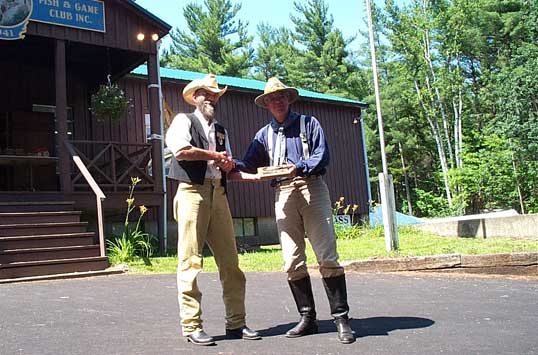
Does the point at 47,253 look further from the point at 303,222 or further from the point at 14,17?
the point at 303,222

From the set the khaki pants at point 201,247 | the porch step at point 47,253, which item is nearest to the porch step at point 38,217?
the porch step at point 47,253

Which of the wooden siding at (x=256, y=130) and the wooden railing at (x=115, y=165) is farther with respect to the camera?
the wooden siding at (x=256, y=130)

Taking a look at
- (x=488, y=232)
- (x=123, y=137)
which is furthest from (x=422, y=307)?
(x=123, y=137)

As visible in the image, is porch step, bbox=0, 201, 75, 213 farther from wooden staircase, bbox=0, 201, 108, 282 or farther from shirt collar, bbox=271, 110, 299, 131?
shirt collar, bbox=271, 110, 299, 131

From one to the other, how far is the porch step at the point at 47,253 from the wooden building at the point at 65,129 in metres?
0.01

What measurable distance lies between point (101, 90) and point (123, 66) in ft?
3.31

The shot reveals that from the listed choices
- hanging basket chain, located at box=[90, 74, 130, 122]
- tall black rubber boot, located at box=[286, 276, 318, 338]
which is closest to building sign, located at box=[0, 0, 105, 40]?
hanging basket chain, located at box=[90, 74, 130, 122]

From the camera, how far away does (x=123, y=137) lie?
43.7ft

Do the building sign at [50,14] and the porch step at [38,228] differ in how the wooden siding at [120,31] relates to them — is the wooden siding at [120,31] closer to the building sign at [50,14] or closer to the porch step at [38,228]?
the building sign at [50,14]

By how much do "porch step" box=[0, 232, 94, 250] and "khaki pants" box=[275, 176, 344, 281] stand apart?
5.29 meters

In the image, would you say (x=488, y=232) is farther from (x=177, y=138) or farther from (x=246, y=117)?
(x=177, y=138)

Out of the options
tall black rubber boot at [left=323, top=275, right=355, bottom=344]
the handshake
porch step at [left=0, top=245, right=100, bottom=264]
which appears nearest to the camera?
tall black rubber boot at [left=323, top=275, right=355, bottom=344]

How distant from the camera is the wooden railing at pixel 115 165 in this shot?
10195 mm

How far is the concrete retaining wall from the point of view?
12.3 meters
